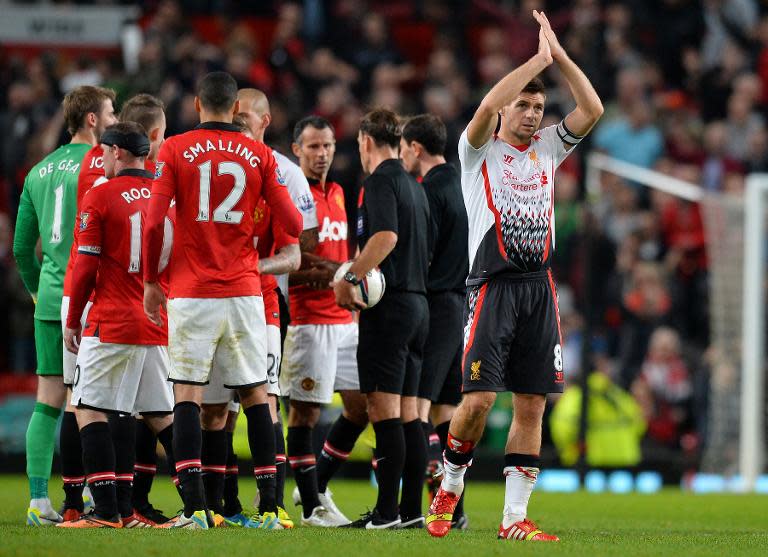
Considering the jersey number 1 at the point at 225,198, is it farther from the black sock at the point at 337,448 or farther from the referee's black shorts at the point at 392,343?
the black sock at the point at 337,448

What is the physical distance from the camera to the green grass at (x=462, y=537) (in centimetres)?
632

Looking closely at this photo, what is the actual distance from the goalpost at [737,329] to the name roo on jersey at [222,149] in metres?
8.60

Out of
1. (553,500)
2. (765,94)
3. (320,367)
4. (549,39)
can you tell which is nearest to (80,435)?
(320,367)

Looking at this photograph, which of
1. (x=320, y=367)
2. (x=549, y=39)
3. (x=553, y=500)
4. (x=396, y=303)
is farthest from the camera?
(x=553, y=500)

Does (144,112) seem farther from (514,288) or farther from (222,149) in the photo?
(514,288)

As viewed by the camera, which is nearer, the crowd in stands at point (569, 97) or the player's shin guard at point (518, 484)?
the player's shin guard at point (518, 484)

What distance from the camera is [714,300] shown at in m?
16.3

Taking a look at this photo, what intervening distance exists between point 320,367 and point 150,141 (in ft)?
5.98

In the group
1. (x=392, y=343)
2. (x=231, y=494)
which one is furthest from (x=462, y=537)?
(x=231, y=494)

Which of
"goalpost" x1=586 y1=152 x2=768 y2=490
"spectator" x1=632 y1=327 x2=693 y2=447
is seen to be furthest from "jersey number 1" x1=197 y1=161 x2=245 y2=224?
"spectator" x1=632 y1=327 x2=693 y2=447

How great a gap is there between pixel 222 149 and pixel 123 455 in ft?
6.17

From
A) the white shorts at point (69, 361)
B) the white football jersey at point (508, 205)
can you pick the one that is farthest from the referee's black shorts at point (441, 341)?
the white shorts at point (69, 361)

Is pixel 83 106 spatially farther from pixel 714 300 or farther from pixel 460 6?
pixel 460 6

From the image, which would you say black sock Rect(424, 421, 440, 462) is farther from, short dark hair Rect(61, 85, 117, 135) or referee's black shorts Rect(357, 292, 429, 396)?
short dark hair Rect(61, 85, 117, 135)
